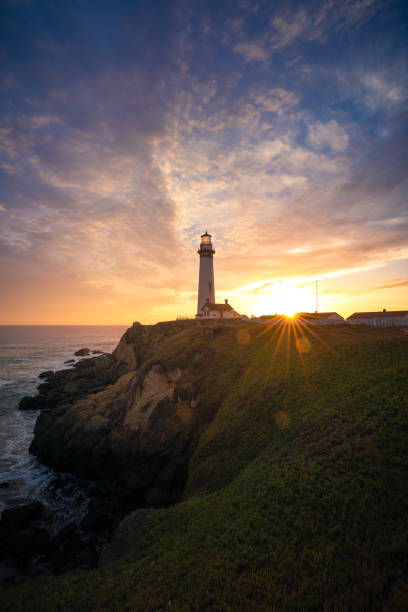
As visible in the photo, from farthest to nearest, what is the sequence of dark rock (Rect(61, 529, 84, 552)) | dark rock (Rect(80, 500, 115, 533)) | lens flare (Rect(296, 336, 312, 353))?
1. lens flare (Rect(296, 336, 312, 353))
2. dark rock (Rect(80, 500, 115, 533))
3. dark rock (Rect(61, 529, 84, 552))

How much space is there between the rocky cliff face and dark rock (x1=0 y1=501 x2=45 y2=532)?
6.49 m

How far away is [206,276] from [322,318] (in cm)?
2596

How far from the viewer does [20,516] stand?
20062 millimetres

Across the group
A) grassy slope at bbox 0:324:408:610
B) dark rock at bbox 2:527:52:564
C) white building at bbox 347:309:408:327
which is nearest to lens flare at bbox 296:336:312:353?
grassy slope at bbox 0:324:408:610

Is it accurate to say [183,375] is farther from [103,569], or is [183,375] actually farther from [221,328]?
[103,569]

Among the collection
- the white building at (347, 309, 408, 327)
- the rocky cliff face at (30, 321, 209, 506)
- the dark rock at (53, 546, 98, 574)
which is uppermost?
the white building at (347, 309, 408, 327)

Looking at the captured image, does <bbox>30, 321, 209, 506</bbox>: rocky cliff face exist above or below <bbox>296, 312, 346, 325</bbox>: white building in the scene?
below

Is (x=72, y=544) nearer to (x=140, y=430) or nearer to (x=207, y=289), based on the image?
Answer: (x=140, y=430)

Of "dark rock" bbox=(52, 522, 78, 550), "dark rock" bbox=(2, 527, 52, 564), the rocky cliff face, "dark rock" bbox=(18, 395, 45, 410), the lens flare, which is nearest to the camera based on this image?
"dark rock" bbox=(2, 527, 52, 564)

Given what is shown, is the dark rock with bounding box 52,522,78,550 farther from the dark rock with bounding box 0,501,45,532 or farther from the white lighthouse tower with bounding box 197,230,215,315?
the white lighthouse tower with bounding box 197,230,215,315

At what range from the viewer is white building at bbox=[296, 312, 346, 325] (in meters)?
42.8

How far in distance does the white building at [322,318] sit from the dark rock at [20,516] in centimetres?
4007

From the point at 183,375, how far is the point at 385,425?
2115 centimetres

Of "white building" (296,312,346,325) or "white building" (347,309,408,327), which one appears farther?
"white building" (296,312,346,325)
